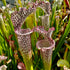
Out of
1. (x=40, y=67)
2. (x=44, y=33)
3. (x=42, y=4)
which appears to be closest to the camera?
(x=44, y=33)

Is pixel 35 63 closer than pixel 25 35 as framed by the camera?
No

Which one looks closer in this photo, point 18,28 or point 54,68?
point 18,28

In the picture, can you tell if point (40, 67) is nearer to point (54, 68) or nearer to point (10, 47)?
point (54, 68)

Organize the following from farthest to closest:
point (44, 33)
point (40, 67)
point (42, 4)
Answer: point (40, 67)
point (42, 4)
point (44, 33)

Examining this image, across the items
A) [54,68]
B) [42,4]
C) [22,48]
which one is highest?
[42,4]

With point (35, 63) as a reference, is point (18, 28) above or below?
above

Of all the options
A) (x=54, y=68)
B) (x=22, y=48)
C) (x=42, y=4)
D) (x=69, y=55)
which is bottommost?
(x=54, y=68)

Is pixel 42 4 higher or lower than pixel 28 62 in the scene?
higher

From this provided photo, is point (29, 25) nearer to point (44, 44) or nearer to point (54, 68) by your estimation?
point (44, 44)

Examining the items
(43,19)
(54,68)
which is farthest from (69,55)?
(43,19)

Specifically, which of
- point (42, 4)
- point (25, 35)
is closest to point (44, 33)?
point (25, 35)
